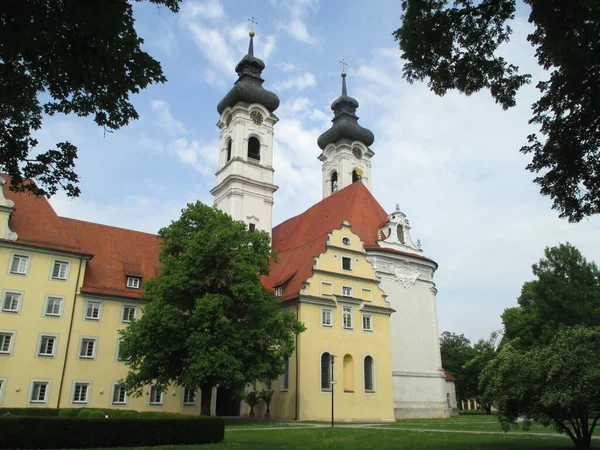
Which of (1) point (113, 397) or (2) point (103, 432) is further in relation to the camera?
(1) point (113, 397)

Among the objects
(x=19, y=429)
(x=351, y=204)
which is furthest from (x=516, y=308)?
(x=19, y=429)

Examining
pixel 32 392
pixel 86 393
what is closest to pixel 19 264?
pixel 32 392

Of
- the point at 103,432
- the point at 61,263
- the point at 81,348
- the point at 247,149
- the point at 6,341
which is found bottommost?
the point at 103,432

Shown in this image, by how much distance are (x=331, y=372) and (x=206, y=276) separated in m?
10.8

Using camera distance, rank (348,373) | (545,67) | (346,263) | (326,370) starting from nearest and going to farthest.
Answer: (545,67) → (326,370) → (348,373) → (346,263)

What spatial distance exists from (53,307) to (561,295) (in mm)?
40188

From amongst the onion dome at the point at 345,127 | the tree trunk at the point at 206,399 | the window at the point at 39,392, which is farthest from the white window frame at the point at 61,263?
the onion dome at the point at 345,127

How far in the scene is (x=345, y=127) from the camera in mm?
59719

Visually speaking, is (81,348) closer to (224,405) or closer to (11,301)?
(11,301)

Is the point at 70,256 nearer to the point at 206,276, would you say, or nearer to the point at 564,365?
the point at 206,276

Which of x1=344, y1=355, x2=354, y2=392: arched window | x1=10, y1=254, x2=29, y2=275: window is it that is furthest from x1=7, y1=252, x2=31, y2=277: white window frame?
x1=344, y1=355, x2=354, y2=392: arched window

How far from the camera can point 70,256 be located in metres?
32.8

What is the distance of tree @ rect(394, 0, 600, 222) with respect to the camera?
9.99 m

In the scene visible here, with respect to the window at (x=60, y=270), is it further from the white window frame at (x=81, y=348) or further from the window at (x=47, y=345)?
the white window frame at (x=81, y=348)
